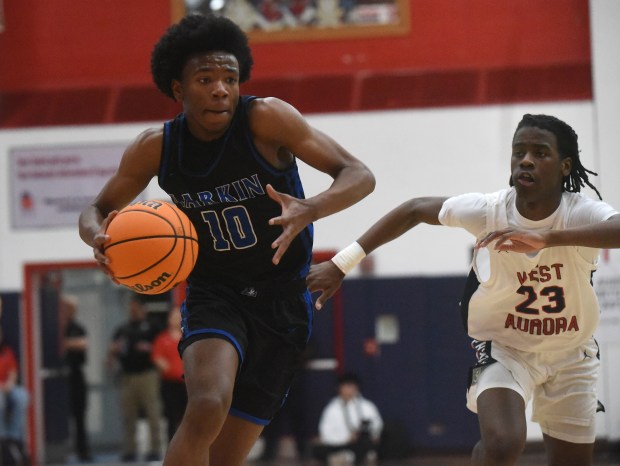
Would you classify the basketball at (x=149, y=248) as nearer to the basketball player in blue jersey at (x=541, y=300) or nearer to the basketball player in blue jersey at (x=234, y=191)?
the basketball player in blue jersey at (x=234, y=191)

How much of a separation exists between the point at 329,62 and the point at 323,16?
20.6 inches

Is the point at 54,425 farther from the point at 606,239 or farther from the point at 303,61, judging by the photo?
the point at 606,239

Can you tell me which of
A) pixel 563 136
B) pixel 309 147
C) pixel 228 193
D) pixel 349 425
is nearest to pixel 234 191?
pixel 228 193

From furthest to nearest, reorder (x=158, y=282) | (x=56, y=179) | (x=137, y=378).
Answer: (x=56, y=179)
(x=137, y=378)
(x=158, y=282)

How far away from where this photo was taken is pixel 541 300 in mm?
4219

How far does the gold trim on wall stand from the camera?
11281mm

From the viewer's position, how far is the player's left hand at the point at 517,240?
3.74 m

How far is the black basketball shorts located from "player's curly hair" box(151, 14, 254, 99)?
0.95m

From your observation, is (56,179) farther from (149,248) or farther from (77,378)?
→ (149,248)

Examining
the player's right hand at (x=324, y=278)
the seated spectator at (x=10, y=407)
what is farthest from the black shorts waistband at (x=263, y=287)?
the seated spectator at (x=10, y=407)

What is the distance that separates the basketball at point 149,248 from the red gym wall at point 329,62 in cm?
742

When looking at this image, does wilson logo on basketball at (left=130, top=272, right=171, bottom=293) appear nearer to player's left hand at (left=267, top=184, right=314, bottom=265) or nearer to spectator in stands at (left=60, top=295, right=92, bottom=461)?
player's left hand at (left=267, top=184, right=314, bottom=265)

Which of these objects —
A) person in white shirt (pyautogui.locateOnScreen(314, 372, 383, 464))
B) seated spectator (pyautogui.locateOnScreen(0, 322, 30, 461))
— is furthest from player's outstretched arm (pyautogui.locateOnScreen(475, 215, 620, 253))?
seated spectator (pyautogui.locateOnScreen(0, 322, 30, 461))

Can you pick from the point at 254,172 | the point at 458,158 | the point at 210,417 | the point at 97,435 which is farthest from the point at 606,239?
the point at 97,435
